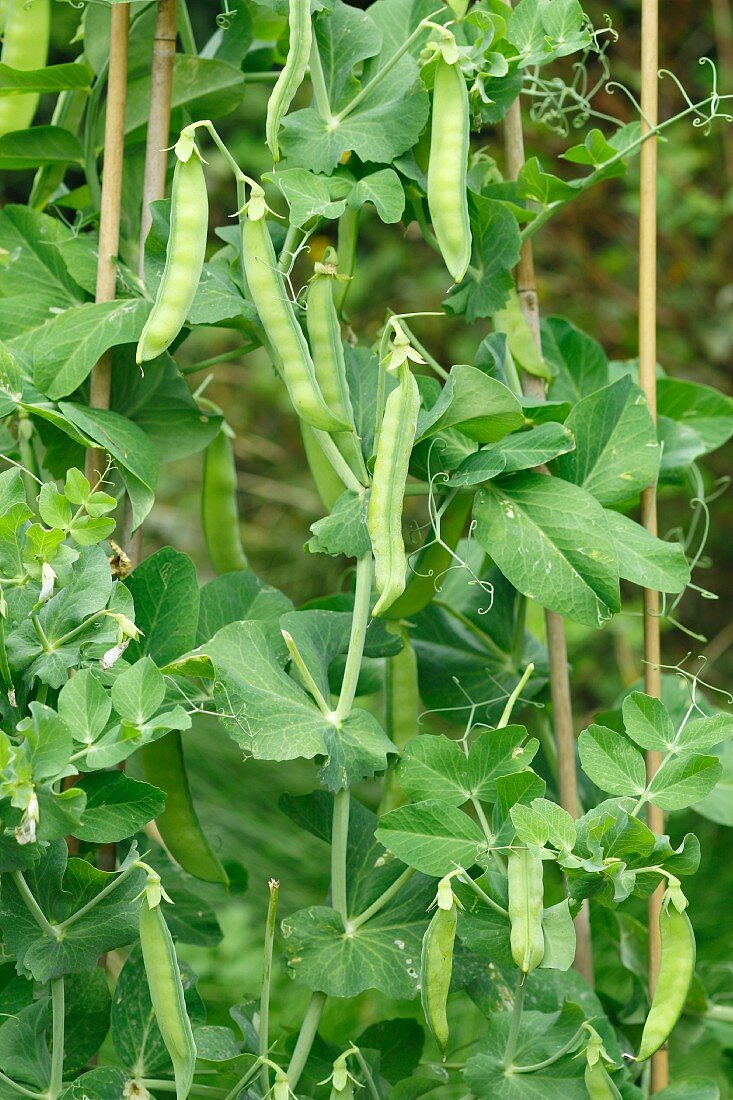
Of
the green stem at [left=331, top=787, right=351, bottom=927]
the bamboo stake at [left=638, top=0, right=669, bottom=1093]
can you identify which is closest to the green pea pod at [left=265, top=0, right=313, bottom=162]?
the bamboo stake at [left=638, top=0, right=669, bottom=1093]

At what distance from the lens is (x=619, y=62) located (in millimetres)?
2373

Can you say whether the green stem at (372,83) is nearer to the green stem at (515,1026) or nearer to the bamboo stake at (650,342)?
the bamboo stake at (650,342)

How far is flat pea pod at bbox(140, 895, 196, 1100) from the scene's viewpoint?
1.84ft

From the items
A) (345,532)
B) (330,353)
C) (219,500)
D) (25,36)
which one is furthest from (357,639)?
(25,36)

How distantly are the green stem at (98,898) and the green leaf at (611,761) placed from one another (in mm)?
245

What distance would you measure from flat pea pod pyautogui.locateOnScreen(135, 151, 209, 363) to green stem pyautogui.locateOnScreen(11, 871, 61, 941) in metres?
0.27

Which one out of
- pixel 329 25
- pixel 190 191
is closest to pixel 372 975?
pixel 190 191

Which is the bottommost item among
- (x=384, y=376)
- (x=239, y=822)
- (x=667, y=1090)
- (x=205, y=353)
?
(x=239, y=822)

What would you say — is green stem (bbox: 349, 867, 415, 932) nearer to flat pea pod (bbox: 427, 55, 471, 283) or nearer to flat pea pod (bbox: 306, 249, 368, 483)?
flat pea pod (bbox: 306, 249, 368, 483)

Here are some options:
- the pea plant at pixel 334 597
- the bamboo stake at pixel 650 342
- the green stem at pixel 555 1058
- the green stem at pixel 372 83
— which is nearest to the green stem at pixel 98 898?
the pea plant at pixel 334 597

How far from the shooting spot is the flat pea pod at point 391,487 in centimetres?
60

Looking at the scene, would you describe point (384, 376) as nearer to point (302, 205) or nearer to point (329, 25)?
point (302, 205)

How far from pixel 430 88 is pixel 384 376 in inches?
7.0

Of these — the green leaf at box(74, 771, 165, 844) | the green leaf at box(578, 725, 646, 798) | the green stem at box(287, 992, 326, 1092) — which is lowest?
the green stem at box(287, 992, 326, 1092)
